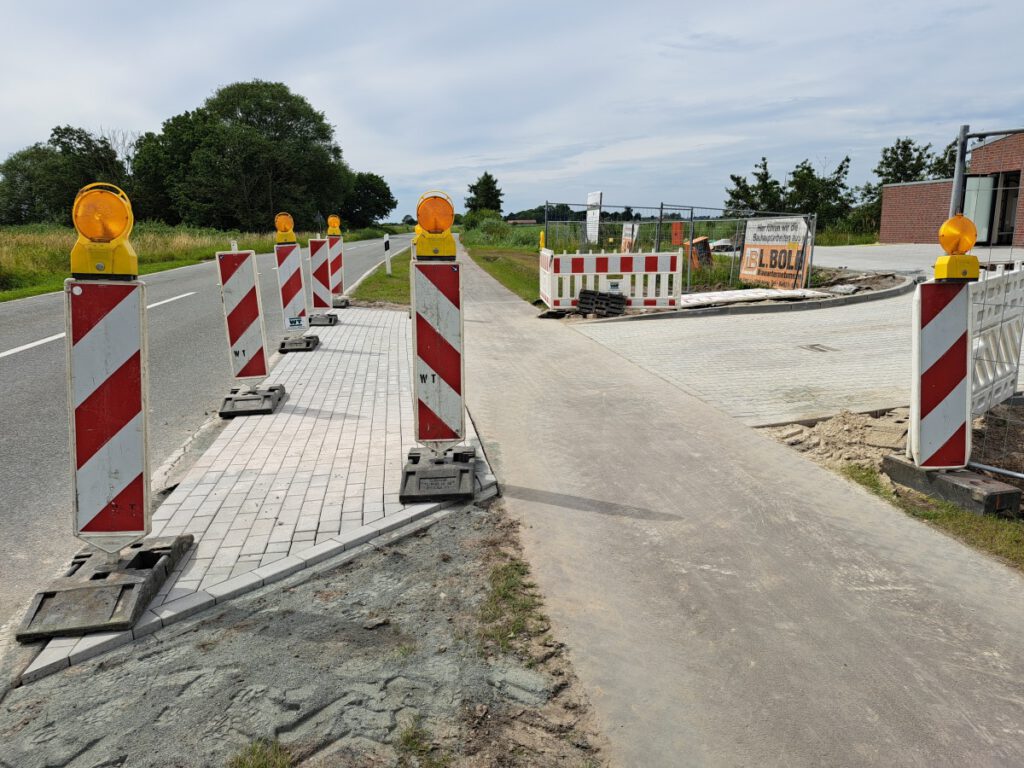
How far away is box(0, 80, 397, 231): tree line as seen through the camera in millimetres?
68750

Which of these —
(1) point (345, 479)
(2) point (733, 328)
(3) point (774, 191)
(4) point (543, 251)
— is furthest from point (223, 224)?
(1) point (345, 479)

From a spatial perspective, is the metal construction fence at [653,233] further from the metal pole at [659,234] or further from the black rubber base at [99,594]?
the black rubber base at [99,594]

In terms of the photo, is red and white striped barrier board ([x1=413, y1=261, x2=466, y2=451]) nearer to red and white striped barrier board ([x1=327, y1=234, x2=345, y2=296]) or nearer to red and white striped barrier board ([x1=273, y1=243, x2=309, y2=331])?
red and white striped barrier board ([x1=273, y1=243, x2=309, y2=331])

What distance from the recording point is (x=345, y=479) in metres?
5.29

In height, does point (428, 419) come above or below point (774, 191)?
below

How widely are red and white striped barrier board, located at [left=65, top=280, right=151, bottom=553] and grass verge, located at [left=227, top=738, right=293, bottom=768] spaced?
161cm

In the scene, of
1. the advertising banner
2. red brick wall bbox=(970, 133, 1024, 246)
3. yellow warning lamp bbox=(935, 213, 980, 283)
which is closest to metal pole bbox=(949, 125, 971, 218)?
yellow warning lamp bbox=(935, 213, 980, 283)

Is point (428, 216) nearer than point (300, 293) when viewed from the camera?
Yes

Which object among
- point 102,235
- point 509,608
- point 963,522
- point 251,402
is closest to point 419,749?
point 509,608

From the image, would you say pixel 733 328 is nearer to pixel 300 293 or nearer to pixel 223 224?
pixel 300 293

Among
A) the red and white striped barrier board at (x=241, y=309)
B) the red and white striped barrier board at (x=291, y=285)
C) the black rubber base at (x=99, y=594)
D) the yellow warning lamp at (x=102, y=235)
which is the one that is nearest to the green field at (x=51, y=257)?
the red and white striped barrier board at (x=291, y=285)

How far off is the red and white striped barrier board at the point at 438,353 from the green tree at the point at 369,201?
117753 millimetres

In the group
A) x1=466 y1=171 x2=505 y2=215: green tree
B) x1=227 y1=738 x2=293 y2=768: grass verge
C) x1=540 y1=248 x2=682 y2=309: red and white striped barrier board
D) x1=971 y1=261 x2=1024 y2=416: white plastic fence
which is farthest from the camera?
x1=466 y1=171 x2=505 y2=215: green tree

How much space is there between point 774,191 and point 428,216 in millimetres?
51388
